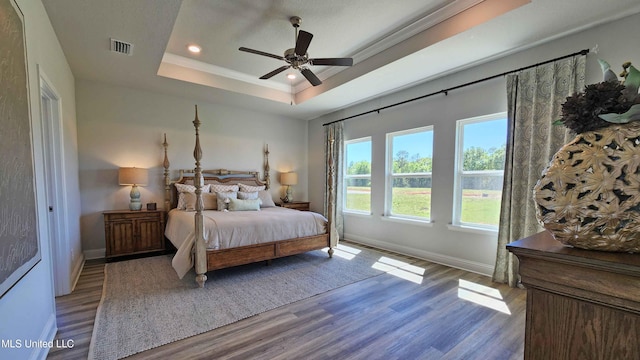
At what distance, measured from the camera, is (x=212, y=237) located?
3090 millimetres

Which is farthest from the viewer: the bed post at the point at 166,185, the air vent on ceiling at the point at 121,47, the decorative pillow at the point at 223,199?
the bed post at the point at 166,185

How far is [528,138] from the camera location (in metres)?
2.98

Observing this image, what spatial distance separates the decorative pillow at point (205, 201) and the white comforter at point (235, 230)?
168 mm

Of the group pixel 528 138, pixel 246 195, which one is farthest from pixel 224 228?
pixel 528 138

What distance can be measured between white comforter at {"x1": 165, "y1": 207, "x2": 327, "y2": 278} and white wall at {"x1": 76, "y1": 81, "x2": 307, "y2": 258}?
1.05 metres

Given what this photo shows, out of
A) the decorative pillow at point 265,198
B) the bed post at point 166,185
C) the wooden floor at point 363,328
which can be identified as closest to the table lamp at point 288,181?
the decorative pillow at point 265,198

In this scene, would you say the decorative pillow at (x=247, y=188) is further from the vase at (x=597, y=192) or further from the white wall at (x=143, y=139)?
the vase at (x=597, y=192)

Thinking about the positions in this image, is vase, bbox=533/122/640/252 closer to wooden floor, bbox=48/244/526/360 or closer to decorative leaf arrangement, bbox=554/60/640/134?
decorative leaf arrangement, bbox=554/60/640/134

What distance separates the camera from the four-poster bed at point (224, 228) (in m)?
3.03

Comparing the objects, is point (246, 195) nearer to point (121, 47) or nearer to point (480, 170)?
point (121, 47)

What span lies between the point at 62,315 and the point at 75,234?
1.50 metres

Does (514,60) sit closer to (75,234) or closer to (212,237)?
(212,237)

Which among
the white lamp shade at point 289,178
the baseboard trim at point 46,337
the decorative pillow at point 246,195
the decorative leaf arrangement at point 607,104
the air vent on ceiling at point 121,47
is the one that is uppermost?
the air vent on ceiling at point 121,47

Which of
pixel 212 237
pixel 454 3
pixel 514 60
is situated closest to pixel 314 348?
pixel 212 237
